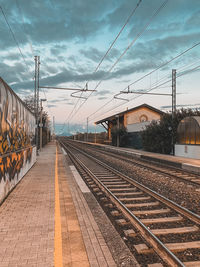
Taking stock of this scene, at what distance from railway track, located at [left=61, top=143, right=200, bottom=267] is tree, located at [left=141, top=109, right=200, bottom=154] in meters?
16.9

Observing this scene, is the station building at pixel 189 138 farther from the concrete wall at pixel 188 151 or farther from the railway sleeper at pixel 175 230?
the railway sleeper at pixel 175 230

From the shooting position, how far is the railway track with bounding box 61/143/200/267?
12.8 feet

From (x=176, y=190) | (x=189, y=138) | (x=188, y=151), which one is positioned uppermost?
(x=189, y=138)

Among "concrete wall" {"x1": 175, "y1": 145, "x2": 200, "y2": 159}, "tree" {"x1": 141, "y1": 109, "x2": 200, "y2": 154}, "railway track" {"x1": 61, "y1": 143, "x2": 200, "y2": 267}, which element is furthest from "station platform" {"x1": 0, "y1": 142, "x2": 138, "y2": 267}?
"tree" {"x1": 141, "y1": 109, "x2": 200, "y2": 154}

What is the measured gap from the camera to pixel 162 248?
397 centimetres

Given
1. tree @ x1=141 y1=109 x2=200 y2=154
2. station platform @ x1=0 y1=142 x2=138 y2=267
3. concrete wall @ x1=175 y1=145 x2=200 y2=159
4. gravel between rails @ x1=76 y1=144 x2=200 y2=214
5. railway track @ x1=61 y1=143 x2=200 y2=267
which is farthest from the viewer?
tree @ x1=141 y1=109 x2=200 y2=154

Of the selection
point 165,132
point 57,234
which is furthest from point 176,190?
point 165,132

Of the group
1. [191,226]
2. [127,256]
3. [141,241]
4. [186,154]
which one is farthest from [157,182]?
[186,154]

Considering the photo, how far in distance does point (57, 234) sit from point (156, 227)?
87.3 inches

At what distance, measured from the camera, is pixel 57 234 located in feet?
14.7

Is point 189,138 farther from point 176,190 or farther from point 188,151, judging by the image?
point 176,190

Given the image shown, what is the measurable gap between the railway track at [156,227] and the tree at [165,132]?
16.9 m

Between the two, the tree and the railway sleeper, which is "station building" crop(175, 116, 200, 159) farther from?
the railway sleeper

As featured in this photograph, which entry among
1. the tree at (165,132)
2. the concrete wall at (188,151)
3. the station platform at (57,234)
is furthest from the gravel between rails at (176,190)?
the tree at (165,132)
